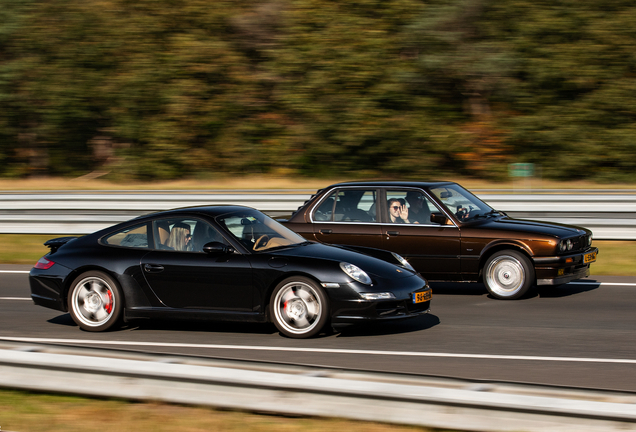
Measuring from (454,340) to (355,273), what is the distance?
43.6 inches

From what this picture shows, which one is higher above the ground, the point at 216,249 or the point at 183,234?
the point at 183,234

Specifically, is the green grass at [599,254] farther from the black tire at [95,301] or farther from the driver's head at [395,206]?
the black tire at [95,301]

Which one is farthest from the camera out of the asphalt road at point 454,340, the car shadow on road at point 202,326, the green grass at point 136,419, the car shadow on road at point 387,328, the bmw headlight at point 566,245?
the bmw headlight at point 566,245

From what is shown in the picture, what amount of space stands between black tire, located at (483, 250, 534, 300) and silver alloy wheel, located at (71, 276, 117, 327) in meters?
4.66

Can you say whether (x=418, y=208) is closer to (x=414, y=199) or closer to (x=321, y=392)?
(x=414, y=199)

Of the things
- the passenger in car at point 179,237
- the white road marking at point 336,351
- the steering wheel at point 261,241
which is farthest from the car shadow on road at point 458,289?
the passenger in car at point 179,237

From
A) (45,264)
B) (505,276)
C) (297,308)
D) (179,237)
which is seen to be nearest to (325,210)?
(505,276)

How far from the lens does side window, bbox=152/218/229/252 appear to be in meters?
7.73

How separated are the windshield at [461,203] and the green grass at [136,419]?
20.1 feet

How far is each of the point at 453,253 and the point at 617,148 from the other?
15.6 metres

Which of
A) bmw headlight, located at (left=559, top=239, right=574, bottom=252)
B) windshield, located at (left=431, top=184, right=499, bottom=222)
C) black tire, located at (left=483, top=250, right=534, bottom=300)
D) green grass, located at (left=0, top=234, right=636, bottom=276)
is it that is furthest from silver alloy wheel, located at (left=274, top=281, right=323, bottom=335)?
green grass, located at (left=0, top=234, right=636, bottom=276)

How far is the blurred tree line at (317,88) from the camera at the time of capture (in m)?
24.4

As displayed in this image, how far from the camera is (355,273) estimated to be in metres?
7.25

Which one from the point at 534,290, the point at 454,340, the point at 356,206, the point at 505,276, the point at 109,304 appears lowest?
the point at 454,340
